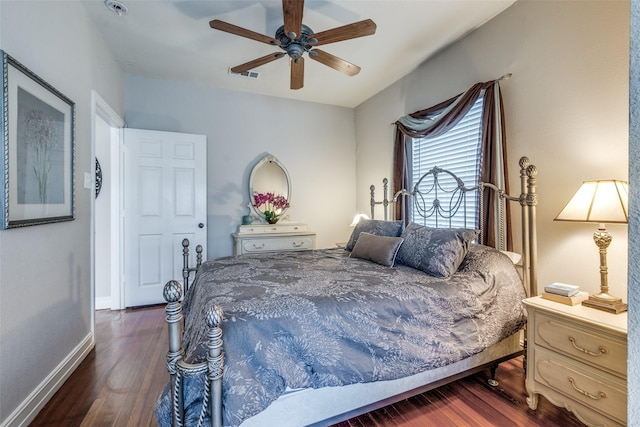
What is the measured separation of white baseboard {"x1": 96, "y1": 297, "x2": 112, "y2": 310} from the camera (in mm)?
3396

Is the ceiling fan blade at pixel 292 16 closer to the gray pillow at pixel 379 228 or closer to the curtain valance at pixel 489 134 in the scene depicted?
the curtain valance at pixel 489 134

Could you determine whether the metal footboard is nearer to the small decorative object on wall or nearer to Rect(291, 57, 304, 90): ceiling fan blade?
Rect(291, 57, 304, 90): ceiling fan blade

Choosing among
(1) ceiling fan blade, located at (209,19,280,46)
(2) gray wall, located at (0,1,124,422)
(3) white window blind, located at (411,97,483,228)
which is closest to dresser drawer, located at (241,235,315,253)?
(3) white window blind, located at (411,97,483,228)

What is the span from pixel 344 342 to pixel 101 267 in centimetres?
338

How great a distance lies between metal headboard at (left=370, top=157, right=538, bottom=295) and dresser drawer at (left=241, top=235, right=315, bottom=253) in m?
1.00

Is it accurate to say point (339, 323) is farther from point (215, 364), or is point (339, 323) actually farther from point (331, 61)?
point (331, 61)

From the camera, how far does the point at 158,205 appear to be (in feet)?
11.4

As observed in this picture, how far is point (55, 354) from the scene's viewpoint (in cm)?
191

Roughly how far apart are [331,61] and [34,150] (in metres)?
2.12

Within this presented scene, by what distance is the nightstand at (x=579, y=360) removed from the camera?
135 centimetres

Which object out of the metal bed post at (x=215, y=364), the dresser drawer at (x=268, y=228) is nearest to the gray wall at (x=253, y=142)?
the dresser drawer at (x=268, y=228)

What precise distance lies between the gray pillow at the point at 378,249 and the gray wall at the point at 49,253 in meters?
2.21

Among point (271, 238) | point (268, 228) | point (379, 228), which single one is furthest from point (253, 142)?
point (379, 228)

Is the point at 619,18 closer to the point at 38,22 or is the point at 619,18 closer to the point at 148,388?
the point at 38,22
